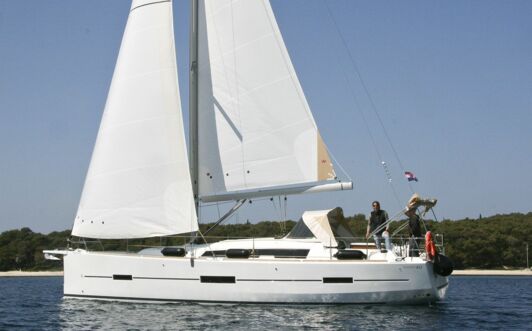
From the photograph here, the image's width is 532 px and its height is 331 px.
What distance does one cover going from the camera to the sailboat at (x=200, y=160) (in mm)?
22047

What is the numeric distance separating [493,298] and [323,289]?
1012cm

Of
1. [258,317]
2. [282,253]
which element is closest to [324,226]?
[282,253]

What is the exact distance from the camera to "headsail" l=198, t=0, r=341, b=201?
907 inches

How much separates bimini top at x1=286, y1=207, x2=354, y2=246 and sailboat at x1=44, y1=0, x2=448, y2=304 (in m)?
0.04

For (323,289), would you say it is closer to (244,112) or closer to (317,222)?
(317,222)

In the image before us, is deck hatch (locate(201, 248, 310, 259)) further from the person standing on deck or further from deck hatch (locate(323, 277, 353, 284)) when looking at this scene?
the person standing on deck

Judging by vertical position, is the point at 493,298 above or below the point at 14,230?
below

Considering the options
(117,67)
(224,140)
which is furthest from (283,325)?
(117,67)

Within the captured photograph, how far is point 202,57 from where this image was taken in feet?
78.7

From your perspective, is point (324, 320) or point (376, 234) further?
point (376, 234)

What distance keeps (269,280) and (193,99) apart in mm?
6700

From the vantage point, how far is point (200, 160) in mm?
23656

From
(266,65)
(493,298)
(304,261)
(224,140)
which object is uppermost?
(266,65)

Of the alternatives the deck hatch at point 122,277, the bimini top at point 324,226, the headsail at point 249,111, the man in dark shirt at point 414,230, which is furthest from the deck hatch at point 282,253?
the man in dark shirt at point 414,230
